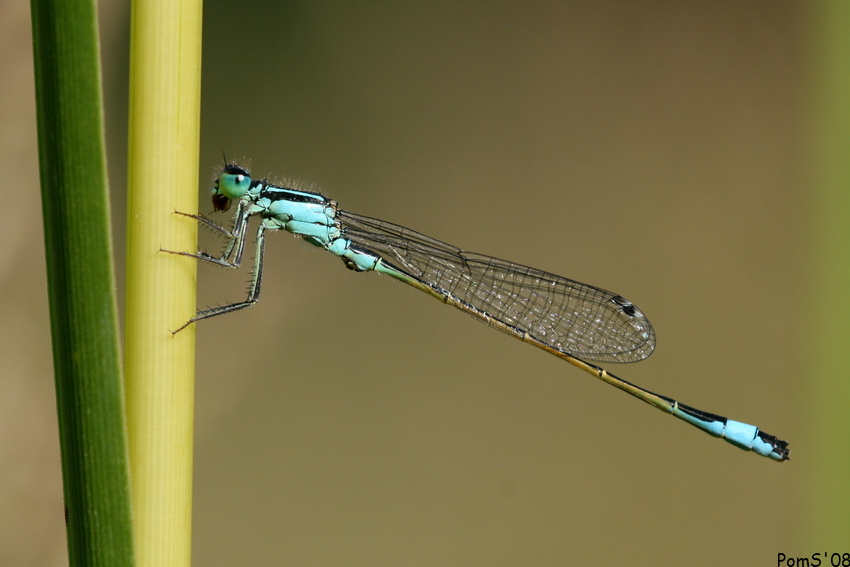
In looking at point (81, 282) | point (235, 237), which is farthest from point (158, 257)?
point (235, 237)

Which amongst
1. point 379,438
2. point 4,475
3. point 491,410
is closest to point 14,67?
point 4,475

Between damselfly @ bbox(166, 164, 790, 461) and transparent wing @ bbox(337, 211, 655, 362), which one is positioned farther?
transparent wing @ bbox(337, 211, 655, 362)

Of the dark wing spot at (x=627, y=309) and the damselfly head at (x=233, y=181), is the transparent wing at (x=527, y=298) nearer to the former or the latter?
the dark wing spot at (x=627, y=309)

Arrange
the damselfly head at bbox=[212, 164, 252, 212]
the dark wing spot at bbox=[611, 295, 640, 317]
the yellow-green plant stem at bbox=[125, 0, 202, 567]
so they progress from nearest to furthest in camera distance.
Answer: the yellow-green plant stem at bbox=[125, 0, 202, 567]
the damselfly head at bbox=[212, 164, 252, 212]
the dark wing spot at bbox=[611, 295, 640, 317]

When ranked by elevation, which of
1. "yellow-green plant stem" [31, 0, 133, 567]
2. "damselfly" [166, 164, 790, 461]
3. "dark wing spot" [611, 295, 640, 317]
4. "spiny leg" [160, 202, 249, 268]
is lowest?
"yellow-green plant stem" [31, 0, 133, 567]

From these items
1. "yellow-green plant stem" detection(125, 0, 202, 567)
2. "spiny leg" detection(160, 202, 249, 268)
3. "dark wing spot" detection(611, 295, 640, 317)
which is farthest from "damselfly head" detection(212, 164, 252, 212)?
"dark wing spot" detection(611, 295, 640, 317)

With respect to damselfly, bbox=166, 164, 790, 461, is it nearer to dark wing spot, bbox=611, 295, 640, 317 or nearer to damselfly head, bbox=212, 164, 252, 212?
dark wing spot, bbox=611, 295, 640, 317

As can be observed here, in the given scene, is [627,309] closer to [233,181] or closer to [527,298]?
[527,298]

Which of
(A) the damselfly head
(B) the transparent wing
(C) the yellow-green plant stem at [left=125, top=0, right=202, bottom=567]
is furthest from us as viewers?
(B) the transparent wing

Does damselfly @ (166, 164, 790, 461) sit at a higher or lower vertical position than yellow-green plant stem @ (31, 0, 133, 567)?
higher
